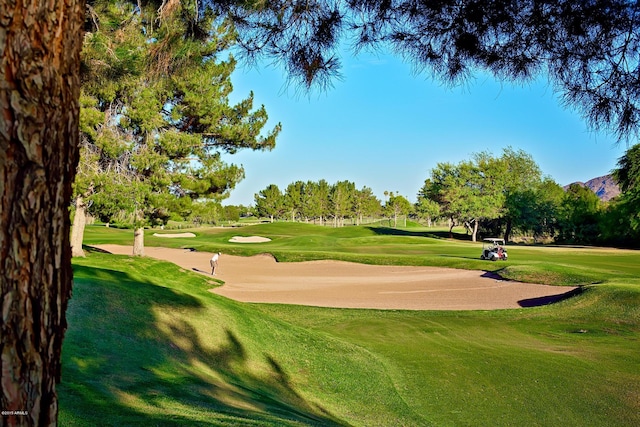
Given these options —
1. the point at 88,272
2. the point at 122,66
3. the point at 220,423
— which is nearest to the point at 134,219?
the point at 88,272

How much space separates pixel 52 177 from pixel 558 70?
4.25m

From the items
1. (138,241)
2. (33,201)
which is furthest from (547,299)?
(33,201)

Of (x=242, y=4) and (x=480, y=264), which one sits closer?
(x=242, y=4)

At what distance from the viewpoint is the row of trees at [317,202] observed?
95688mm

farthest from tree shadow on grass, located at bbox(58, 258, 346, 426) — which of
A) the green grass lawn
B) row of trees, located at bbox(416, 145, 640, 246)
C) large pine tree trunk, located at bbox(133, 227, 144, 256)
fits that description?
row of trees, located at bbox(416, 145, 640, 246)

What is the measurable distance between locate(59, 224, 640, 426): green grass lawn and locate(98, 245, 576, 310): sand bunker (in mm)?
3810

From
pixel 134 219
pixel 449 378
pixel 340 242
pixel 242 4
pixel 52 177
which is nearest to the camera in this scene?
pixel 52 177

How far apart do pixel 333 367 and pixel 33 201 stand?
8088mm

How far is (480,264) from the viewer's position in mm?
26781

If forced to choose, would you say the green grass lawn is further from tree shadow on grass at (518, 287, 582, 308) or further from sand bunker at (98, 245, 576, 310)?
sand bunker at (98, 245, 576, 310)

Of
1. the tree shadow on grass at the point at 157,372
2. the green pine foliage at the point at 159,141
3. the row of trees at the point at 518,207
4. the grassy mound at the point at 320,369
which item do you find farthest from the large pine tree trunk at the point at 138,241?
the row of trees at the point at 518,207

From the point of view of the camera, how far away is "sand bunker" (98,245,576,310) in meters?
18.6

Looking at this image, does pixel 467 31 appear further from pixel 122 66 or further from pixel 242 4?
pixel 122 66

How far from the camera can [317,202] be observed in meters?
96.4
